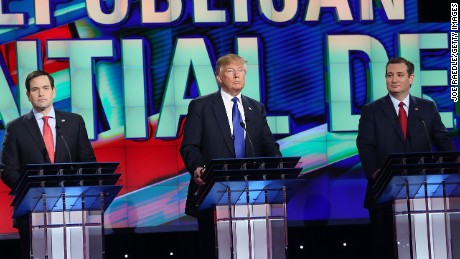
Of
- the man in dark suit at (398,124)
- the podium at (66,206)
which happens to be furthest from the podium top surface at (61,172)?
the man in dark suit at (398,124)

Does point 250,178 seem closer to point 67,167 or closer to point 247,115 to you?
point 247,115

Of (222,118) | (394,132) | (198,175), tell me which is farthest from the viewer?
(394,132)

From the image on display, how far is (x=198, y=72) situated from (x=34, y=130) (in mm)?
2394

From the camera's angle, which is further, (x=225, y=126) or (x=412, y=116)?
(x=412, y=116)

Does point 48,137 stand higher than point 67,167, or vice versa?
point 48,137

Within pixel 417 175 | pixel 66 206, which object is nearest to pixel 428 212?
pixel 417 175

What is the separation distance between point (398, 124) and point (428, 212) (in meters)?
1.15

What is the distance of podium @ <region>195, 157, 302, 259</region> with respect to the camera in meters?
7.52

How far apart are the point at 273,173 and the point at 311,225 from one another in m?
2.93

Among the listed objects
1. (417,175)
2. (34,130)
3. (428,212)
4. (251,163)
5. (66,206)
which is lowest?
(428,212)

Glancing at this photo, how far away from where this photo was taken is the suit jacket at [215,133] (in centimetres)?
832

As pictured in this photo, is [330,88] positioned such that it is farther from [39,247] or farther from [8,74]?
[39,247]

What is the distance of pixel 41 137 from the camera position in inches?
327

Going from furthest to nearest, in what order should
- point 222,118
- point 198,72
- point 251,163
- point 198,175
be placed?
point 198,72
point 222,118
point 198,175
point 251,163
